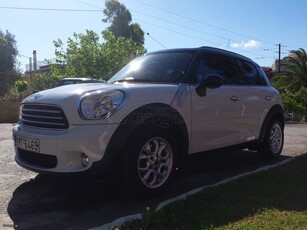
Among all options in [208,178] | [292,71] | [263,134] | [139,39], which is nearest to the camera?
[208,178]

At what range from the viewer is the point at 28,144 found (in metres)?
4.10

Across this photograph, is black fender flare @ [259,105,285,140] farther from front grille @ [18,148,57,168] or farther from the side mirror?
front grille @ [18,148,57,168]

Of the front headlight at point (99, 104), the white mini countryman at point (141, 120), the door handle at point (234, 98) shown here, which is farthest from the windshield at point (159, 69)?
the front headlight at point (99, 104)

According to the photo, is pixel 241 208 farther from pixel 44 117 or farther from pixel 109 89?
pixel 44 117

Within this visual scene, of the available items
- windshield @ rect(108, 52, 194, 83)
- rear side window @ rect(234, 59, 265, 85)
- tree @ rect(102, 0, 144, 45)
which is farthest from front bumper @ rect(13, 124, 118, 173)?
tree @ rect(102, 0, 144, 45)

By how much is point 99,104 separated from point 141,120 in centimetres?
46

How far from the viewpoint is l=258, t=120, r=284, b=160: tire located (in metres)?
6.42

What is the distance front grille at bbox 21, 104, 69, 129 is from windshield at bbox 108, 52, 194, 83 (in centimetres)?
131

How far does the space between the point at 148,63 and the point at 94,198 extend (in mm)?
1992

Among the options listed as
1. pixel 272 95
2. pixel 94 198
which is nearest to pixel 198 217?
pixel 94 198

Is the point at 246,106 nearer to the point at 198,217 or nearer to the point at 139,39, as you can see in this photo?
the point at 198,217

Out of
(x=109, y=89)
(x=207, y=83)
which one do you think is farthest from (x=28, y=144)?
(x=207, y=83)

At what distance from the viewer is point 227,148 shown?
213 inches

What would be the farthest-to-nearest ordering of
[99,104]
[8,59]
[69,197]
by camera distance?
1. [8,59]
2. [69,197]
3. [99,104]
